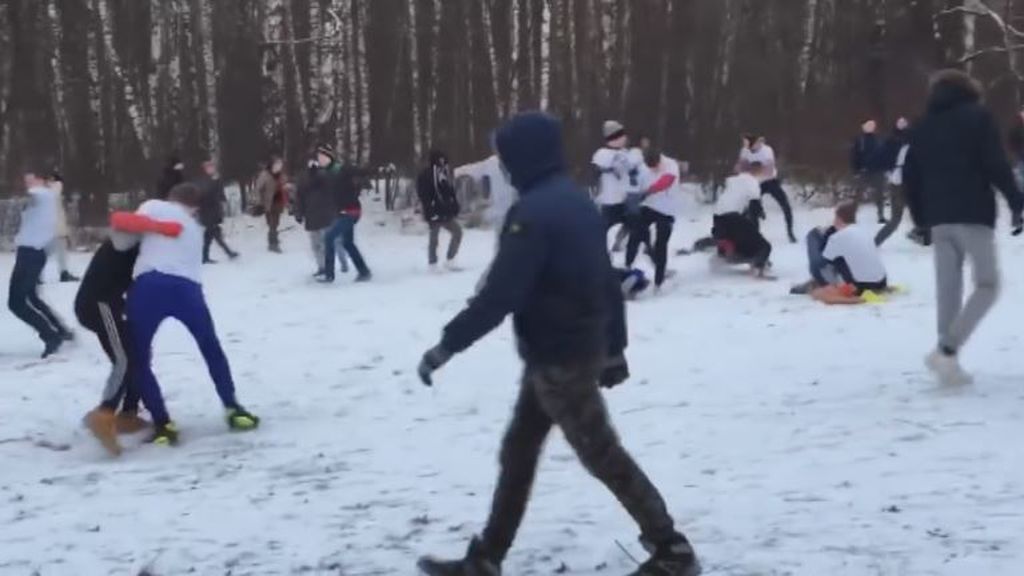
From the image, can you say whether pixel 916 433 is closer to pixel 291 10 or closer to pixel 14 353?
pixel 14 353

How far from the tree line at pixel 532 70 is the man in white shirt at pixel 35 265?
19.1m

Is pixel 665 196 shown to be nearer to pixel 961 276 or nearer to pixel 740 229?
pixel 740 229

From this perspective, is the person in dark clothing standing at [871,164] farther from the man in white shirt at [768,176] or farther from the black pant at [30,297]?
the black pant at [30,297]

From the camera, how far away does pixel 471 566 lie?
5883 mm

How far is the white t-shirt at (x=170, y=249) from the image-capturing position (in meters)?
9.19

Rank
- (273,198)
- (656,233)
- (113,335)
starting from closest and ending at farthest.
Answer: (113,335), (656,233), (273,198)

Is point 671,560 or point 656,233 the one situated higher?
point 671,560

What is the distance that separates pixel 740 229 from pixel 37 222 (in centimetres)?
739

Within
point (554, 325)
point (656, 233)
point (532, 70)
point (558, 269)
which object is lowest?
point (656, 233)

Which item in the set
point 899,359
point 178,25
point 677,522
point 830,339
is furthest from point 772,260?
point 178,25

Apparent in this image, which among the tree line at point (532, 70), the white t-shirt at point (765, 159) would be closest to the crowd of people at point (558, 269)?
the white t-shirt at point (765, 159)

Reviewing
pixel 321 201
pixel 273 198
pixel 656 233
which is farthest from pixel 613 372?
pixel 273 198

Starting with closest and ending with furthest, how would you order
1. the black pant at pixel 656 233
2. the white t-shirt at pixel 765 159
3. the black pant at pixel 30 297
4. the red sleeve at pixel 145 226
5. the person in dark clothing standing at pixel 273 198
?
the red sleeve at pixel 145 226 < the black pant at pixel 30 297 < the black pant at pixel 656 233 < the white t-shirt at pixel 765 159 < the person in dark clothing standing at pixel 273 198

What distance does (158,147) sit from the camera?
32.7 meters
